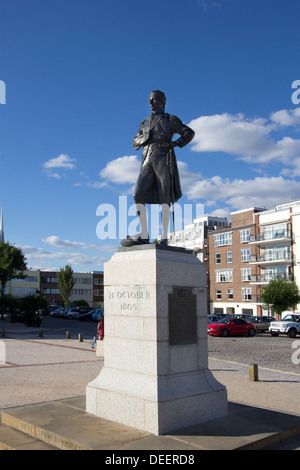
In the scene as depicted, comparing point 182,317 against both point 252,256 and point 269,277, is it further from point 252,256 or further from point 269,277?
point 252,256

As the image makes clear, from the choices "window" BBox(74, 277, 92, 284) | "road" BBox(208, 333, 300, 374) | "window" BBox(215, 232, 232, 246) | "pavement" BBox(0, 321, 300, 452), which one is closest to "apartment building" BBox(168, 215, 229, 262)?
"window" BBox(215, 232, 232, 246)

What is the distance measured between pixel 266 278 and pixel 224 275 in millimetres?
8090

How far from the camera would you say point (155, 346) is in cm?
674

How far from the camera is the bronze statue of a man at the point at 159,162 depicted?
26.6 ft

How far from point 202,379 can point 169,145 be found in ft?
13.4

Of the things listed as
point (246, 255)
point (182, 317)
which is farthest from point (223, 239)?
point (182, 317)

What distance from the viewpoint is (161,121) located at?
827 cm

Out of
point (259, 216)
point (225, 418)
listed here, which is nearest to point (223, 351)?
point (225, 418)

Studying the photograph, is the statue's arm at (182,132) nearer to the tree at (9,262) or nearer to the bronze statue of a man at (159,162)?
the bronze statue of a man at (159,162)

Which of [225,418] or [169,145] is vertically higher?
[169,145]

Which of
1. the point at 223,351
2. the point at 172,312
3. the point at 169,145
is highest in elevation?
the point at 169,145

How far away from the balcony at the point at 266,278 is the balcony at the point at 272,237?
11.7 ft

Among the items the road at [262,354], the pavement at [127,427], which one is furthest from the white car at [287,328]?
the pavement at [127,427]
